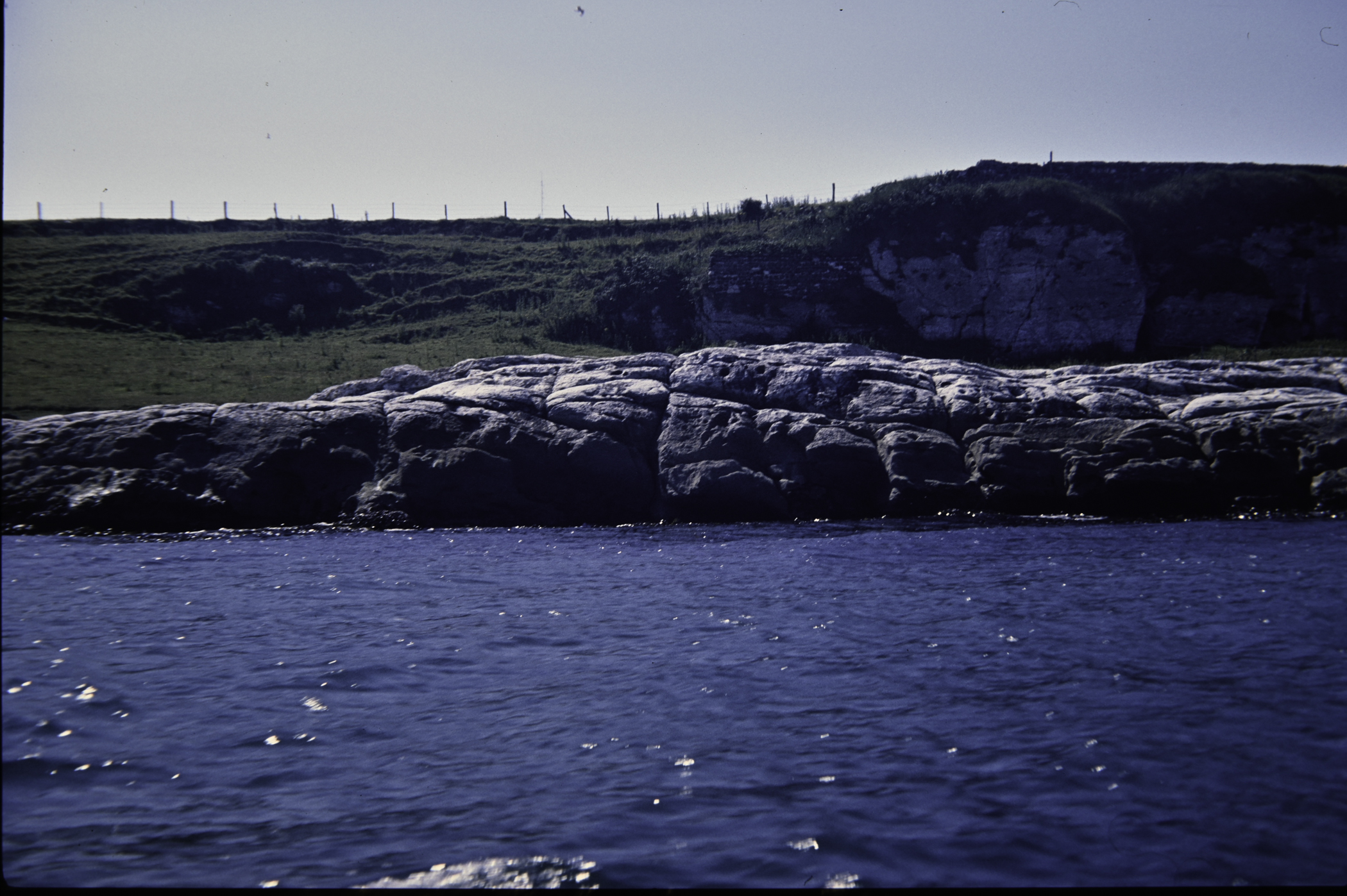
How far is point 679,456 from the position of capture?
20.1 metres

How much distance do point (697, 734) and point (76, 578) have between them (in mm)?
9990

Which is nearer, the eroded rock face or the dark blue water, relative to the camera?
the dark blue water

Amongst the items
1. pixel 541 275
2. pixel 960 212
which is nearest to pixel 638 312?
pixel 541 275

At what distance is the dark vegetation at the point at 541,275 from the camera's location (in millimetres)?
39125

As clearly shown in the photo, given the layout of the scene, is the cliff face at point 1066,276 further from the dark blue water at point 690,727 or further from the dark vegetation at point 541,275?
the dark blue water at point 690,727

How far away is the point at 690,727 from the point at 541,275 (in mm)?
48150

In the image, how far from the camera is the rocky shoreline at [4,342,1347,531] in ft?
61.3

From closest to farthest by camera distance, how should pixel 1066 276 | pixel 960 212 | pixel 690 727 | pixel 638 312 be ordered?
pixel 690 727 → pixel 1066 276 → pixel 960 212 → pixel 638 312

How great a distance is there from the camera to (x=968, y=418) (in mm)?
20766

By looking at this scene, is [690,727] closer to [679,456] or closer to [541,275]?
[679,456]

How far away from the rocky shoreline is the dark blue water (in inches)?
245

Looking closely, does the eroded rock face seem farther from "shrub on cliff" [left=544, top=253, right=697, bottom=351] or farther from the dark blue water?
the dark blue water

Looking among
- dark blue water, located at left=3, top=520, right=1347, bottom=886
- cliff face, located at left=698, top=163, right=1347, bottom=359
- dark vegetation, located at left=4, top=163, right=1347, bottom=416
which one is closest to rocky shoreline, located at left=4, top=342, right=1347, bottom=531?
dark blue water, located at left=3, top=520, right=1347, bottom=886

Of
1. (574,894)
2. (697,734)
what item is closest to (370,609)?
(697,734)
